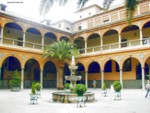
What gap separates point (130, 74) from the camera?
24.8 metres

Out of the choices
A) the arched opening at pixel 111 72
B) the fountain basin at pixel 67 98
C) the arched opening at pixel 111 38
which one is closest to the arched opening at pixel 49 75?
the arched opening at pixel 111 72

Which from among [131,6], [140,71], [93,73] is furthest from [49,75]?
[131,6]

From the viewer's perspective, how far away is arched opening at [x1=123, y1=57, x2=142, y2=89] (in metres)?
24.1

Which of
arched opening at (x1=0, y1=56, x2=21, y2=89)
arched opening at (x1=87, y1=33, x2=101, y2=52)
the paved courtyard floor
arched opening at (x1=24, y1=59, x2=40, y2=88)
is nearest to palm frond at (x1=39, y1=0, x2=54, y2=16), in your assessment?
the paved courtyard floor

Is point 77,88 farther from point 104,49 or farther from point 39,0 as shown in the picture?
point 104,49

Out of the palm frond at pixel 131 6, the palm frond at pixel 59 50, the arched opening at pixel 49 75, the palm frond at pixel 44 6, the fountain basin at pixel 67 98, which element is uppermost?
the palm frond at pixel 59 50

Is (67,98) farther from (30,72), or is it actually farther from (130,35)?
(30,72)

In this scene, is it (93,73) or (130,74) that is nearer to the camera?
(130,74)

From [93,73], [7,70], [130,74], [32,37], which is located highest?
[32,37]

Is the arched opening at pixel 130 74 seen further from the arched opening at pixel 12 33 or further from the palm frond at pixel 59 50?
the arched opening at pixel 12 33

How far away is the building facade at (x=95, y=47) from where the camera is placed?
72.9ft

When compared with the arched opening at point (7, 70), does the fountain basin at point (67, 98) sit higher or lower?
lower

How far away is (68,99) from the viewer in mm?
12148

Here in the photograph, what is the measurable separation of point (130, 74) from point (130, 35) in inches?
198
